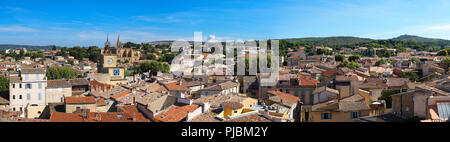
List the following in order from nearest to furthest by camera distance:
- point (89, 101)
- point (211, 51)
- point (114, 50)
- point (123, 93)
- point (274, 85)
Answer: point (89, 101), point (123, 93), point (274, 85), point (114, 50), point (211, 51)

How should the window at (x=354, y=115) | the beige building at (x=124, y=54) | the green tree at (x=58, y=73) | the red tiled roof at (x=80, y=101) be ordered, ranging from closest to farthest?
1. the window at (x=354, y=115)
2. the red tiled roof at (x=80, y=101)
3. the green tree at (x=58, y=73)
4. the beige building at (x=124, y=54)

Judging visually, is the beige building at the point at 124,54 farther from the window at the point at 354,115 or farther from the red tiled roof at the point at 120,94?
the window at the point at 354,115

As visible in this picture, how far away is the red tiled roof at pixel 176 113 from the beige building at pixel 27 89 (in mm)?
15229

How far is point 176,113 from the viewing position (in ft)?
53.0

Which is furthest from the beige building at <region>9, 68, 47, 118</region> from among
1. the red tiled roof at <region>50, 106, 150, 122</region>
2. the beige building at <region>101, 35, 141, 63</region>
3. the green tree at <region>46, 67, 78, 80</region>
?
the beige building at <region>101, 35, 141, 63</region>

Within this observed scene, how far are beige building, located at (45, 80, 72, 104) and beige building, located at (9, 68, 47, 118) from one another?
36cm

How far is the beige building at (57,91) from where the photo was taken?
27.3m

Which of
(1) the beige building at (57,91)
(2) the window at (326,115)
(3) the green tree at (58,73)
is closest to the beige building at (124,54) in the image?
(3) the green tree at (58,73)

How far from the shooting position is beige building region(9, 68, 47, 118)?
26.3m

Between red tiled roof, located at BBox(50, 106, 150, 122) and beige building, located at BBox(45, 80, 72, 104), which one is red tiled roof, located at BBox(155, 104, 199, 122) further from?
beige building, located at BBox(45, 80, 72, 104)

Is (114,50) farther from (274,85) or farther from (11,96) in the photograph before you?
(274,85)
